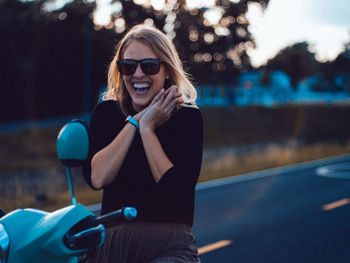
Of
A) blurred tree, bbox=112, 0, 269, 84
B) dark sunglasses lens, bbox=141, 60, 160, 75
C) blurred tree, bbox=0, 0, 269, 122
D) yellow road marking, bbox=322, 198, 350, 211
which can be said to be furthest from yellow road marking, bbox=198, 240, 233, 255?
blurred tree, bbox=112, 0, 269, 84

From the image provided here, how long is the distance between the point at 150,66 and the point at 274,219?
5960mm

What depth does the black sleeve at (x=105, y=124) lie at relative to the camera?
2.28 m

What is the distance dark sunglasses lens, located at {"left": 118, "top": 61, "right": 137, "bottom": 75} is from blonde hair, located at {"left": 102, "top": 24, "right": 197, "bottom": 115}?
0.08 m

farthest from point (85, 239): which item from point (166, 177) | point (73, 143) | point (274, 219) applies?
point (274, 219)

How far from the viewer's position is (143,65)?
2.23 metres

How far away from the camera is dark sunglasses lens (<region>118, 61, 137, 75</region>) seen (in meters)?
2.24

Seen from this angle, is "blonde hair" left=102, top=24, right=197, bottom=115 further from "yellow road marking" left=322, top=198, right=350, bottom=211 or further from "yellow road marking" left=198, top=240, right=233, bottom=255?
"yellow road marking" left=322, top=198, right=350, bottom=211

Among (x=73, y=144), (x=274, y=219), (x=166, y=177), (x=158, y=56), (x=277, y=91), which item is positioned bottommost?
(x=277, y=91)

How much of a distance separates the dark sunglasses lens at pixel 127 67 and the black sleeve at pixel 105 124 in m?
0.19

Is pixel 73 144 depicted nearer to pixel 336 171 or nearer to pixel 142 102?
pixel 142 102

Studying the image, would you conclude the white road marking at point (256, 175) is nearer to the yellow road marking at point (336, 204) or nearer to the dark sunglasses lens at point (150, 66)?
the yellow road marking at point (336, 204)

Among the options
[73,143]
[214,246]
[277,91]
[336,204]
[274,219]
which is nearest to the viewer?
[73,143]

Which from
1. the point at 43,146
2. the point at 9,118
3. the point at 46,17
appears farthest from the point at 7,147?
the point at 46,17

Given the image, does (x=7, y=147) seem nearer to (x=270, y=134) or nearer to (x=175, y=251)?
(x=270, y=134)
